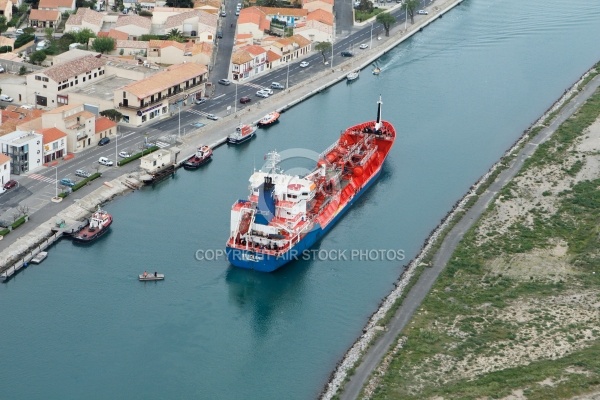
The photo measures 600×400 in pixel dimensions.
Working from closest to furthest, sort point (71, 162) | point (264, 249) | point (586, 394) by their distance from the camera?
point (586, 394) < point (264, 249) < point (71, 162)

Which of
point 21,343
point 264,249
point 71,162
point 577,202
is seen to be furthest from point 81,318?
point 577,202

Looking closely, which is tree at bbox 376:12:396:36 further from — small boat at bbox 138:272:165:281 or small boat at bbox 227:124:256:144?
small boat at bbox 138:272:165:281

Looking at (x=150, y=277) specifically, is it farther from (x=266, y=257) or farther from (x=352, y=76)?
(x=352, y=76)

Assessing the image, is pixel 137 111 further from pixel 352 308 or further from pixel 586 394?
pixel 586 394

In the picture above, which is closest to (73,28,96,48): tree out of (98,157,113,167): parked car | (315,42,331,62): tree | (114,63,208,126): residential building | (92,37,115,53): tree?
(92,37,115,53): tree

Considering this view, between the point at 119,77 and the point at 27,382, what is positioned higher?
the point at 119,77

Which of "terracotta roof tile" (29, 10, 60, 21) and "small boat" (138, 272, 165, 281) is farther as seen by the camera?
"terracotta roof tile" (29, 10, 60, 21)

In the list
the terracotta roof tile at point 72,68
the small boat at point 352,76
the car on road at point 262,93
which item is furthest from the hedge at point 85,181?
the small boat at point 352,76

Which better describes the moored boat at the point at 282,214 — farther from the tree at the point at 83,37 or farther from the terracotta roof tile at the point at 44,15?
the terracotta roof tile at the point at 44,15
